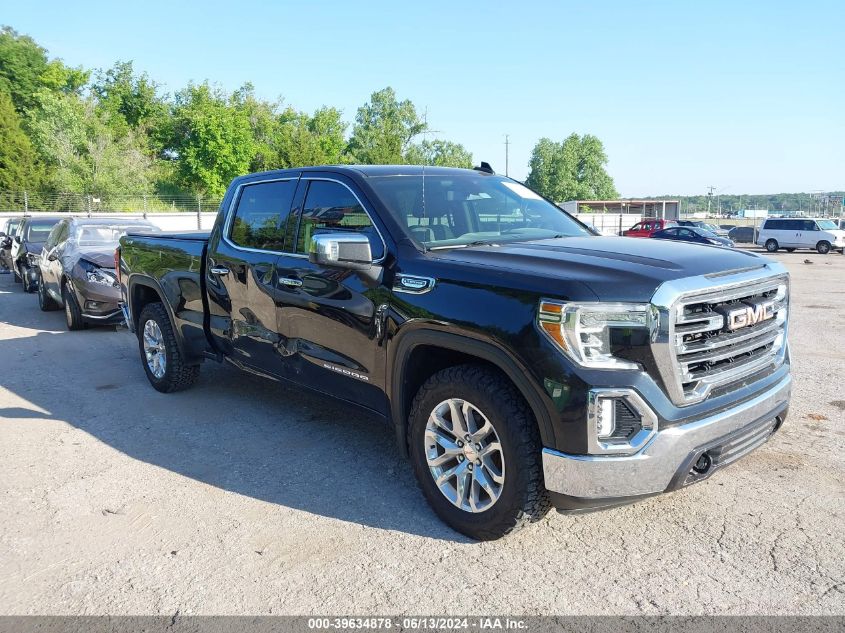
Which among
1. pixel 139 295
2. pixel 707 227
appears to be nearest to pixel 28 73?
pixel 707 227

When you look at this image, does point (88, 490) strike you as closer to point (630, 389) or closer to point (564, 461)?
point (564, 461)

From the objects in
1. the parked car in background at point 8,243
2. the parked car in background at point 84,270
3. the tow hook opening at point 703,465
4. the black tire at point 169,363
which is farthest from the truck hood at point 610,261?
the parked car in background at point 8,243

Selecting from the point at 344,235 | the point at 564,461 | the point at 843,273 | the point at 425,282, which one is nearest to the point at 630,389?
the point at 564,461

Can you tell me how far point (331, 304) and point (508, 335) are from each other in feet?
4.65

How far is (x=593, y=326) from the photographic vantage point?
294 centimetres

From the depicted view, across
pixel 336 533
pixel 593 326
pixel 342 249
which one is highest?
pixel 342 249

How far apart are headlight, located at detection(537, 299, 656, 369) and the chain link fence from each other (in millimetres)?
38481

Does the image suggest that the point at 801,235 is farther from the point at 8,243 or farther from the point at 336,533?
the point at 336,533

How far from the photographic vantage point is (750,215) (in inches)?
4614

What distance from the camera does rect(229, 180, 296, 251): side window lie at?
480 centimetres

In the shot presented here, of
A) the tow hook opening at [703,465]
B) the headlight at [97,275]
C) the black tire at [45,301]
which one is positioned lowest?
the black tire at [45,301]

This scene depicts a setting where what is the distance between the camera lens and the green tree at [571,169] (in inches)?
4483

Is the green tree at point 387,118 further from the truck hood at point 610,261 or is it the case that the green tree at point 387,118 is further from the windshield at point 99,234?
the truck hood at point 610,261

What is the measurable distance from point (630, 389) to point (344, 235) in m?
1.73
